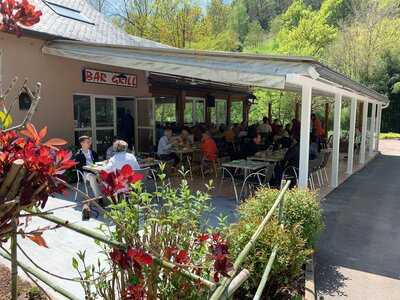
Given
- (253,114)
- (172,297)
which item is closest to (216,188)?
(172,297)

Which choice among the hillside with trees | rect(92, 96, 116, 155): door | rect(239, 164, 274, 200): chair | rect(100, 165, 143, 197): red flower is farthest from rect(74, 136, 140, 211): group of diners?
the hillside with trees

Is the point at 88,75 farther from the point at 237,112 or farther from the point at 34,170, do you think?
the point at 237,112

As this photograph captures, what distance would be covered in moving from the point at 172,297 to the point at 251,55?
4.22 m

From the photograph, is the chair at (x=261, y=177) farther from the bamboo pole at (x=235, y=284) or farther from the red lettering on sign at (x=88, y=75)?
the red lettering on sign at (x=88, y=75)

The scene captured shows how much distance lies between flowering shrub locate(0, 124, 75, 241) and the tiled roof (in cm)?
653

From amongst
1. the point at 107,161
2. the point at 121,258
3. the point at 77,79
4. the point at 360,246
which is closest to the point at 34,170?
the point at 121,258

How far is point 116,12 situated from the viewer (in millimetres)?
27516

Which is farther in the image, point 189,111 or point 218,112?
point 218,112

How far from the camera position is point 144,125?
11594 mm

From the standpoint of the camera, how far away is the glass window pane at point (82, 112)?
9.51m

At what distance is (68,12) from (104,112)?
3.03m

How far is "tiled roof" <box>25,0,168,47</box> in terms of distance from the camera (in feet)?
27.1

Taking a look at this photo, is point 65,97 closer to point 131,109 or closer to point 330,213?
point 131,109

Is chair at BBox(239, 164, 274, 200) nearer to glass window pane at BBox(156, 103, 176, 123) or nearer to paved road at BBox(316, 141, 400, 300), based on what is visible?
paved road at BBox(316, 141, 400, 300)
